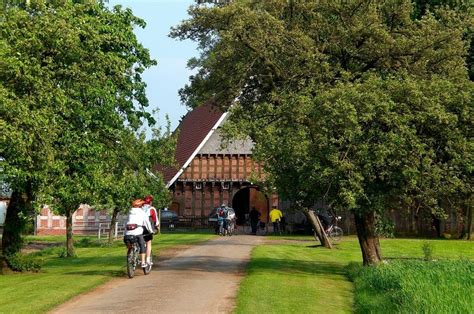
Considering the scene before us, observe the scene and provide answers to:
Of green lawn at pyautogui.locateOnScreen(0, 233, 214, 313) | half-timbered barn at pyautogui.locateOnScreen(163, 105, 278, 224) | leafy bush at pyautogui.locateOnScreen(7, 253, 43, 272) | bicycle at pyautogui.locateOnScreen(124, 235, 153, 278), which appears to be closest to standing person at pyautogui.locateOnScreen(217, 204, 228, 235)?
half-timbered barn at pyautogui.locateOnScreen(163, 105, 278, 224)

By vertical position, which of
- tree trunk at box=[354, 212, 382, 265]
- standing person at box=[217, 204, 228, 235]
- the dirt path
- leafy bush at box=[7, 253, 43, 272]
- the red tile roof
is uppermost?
the red tile roof

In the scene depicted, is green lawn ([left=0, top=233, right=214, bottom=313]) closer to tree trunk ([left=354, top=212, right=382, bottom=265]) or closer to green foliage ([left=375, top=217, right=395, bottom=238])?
tree trunk ([left=354, top=212, right=382, bottom=265])

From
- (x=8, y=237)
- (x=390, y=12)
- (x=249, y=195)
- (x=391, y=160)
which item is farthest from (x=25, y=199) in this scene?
(x=249, y=195)

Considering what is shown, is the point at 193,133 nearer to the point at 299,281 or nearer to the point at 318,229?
the point at 318,229

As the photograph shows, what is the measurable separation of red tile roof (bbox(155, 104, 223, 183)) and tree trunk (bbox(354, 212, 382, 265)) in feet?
103

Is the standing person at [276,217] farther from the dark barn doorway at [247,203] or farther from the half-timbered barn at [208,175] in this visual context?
the dark barn doorway at [247,203]

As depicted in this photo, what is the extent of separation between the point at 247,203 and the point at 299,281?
44013 millimetres

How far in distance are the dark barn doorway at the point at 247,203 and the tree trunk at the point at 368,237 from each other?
38.7 m

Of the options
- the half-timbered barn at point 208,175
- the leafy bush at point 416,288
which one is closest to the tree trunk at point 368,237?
the leafy bush at point 416,288

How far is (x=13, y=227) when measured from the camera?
20.4 metres

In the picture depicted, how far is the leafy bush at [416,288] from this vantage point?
11297mm

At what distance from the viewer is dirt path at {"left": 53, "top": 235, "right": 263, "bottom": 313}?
13.2 metres

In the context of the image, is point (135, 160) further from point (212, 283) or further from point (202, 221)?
point (202, 221)

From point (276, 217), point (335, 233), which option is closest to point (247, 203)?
point (276, 217)
